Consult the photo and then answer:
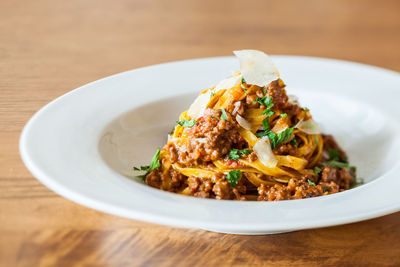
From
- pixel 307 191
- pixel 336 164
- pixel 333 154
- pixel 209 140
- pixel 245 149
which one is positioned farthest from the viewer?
pixel 333 154

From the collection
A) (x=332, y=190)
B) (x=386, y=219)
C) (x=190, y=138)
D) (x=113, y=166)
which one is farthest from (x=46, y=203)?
(x=386, y=219)

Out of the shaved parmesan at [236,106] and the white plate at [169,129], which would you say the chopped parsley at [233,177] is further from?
the white plate at [169,129]

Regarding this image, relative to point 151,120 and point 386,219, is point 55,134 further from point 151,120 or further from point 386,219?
point 386,219

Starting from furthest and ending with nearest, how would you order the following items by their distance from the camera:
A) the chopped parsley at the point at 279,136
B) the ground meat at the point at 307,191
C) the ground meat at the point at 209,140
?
the chopped parsley at the point at 279,136 → the ground meat at the point at 209,140 → the ground meat at the point at 307,191

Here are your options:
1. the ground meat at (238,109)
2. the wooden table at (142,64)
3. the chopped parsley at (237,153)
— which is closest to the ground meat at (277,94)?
the ground meat at (238,109)

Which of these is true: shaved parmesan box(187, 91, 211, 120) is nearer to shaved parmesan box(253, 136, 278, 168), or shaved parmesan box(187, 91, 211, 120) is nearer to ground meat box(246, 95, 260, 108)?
ground meat box(246, 95, 260, 108)

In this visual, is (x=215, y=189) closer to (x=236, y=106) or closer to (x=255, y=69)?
(x=236, y=106)

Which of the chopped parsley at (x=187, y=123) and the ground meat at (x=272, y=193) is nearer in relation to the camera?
the ground meat at (x=272, y=193)

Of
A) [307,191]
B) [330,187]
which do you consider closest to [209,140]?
[307,191]
